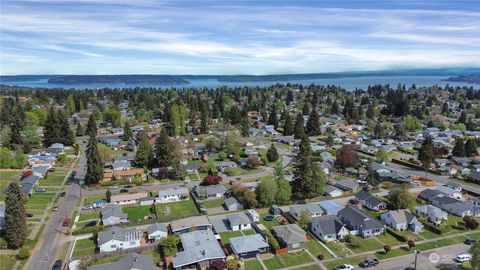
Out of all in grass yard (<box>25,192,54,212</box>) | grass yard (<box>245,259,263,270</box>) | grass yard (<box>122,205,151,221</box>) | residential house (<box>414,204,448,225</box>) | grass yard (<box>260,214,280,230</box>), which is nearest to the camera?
grass yard (<box>245,259,263,270</box>)

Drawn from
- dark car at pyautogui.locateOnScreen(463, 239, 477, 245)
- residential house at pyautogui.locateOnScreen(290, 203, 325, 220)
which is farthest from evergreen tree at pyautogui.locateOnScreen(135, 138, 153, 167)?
dark car at pyautogui.locateOnScreen(463, 239, 477, 245)

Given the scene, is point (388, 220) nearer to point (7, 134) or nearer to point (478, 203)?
point (478, 203)

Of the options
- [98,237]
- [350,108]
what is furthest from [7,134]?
[350,108]

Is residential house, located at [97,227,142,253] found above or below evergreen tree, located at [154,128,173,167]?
below

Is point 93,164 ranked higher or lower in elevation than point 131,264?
higher

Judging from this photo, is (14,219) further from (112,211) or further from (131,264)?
(131,264)

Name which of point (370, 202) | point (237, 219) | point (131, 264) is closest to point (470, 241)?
point (370, 202)

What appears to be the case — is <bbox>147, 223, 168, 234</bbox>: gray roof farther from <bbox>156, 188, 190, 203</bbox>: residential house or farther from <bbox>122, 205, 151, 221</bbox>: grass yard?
<bbox>156, 188, 190, 203</bbox>: residential house
